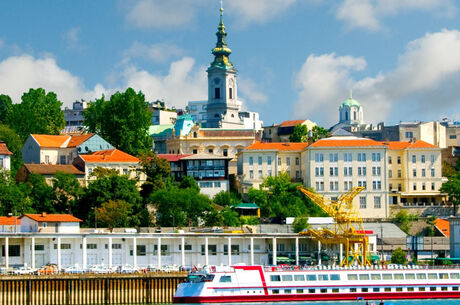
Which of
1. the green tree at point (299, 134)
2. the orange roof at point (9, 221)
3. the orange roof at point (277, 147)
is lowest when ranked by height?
the orange roof at point (9, 221)

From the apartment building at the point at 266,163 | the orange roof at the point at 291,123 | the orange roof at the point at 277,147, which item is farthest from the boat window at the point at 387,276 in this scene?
the orange roof at the point at 291,123

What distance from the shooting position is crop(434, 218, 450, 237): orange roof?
111125 mm

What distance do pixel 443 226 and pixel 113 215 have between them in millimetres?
36849

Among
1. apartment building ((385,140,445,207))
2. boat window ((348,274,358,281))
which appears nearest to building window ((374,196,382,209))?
apartment building ((385,140,445,207))

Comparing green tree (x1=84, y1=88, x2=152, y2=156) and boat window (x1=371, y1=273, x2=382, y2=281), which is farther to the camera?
green tree (x1=84, y1=88, x2=152, y2=156)

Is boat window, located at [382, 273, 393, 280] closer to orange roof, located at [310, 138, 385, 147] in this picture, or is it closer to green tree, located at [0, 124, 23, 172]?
orange roof, located at [310, 138, 385, 147]

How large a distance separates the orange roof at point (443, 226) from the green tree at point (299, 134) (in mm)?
34160

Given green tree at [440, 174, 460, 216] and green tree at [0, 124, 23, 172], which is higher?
green tree at [0, 124, 23, 172]

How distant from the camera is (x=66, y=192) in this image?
10806 cm

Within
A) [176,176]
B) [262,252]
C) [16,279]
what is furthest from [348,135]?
[16,279]

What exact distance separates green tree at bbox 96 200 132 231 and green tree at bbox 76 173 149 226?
168cm

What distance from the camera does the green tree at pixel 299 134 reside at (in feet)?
477

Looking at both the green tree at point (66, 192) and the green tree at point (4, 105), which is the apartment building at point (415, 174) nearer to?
the green tree at point (66, 192)

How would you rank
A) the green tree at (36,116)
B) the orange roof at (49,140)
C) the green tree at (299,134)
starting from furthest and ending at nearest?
the green tree at (299,134) → the green tree at (36,116) → the orange roof at (49,140)
